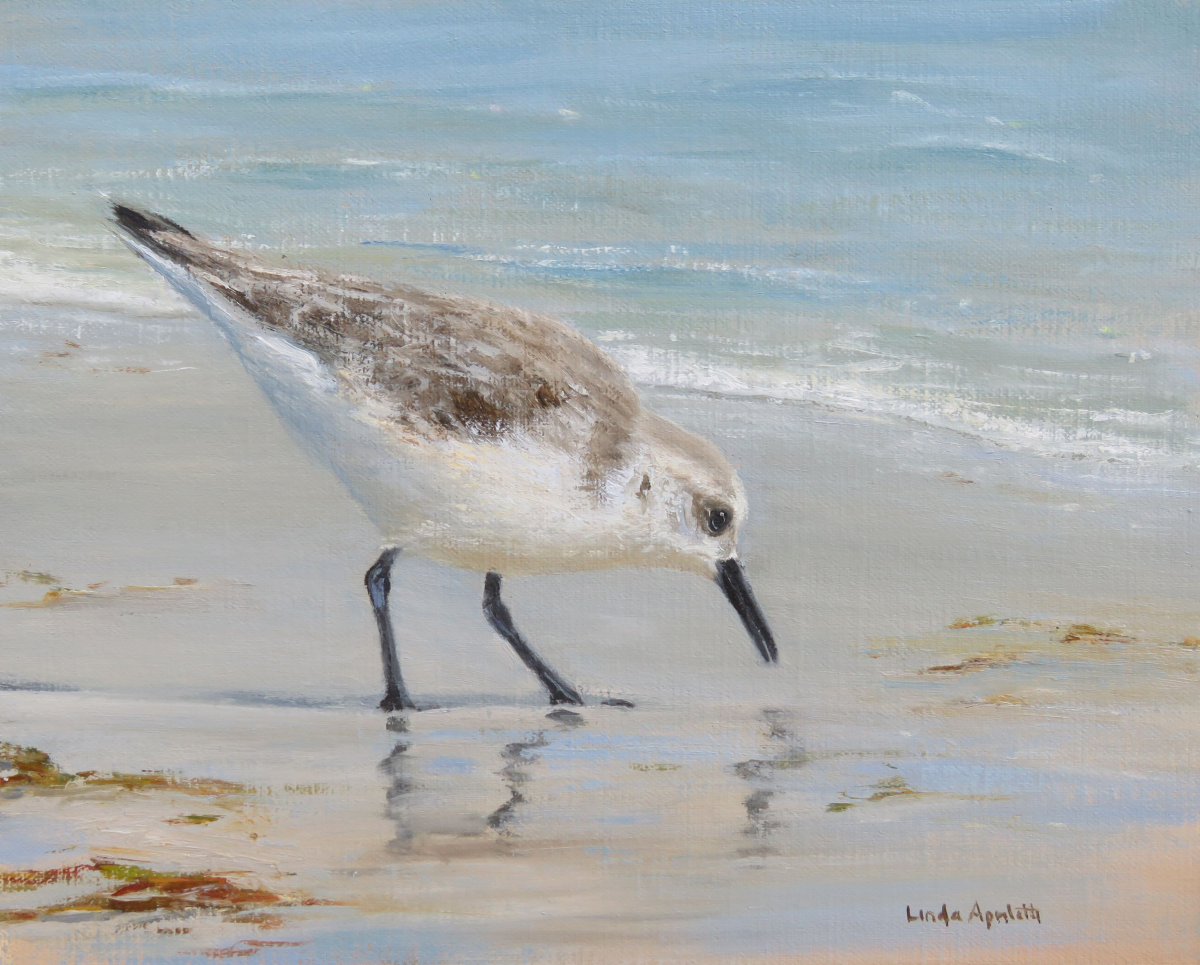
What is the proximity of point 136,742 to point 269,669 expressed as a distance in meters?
Result: 0.30

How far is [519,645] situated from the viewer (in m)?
2.25

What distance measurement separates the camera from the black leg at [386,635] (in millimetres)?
2219

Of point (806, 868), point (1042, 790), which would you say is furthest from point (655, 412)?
point (1042, 790)

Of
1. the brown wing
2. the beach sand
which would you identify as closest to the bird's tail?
the brown wing

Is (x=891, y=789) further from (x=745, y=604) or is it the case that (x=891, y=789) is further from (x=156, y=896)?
(x=156, y=896)

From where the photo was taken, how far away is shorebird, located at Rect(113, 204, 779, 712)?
2.27 m

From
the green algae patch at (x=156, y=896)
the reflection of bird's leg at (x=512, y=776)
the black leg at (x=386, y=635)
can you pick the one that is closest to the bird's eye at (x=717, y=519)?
the reflection of bird's leg at (x=512, y=776)

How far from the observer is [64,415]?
2293 mm

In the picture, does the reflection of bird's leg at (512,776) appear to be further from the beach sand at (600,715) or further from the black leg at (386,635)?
the black leg at (386,635)

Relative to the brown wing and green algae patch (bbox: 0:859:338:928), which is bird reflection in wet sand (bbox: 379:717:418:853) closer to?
green algae patch (bbox: 0:859:338:928)
